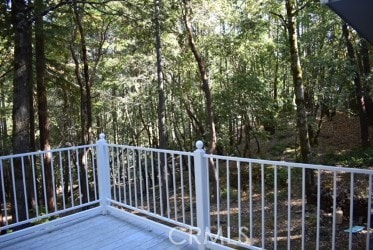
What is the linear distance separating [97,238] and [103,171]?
3.23 ft

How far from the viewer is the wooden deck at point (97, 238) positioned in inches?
130

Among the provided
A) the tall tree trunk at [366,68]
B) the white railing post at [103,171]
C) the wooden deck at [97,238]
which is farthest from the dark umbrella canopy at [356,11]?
the tall tree trunk at [366,68]

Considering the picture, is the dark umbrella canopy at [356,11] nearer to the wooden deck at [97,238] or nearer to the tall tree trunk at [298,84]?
the wooden deck at [97,238]

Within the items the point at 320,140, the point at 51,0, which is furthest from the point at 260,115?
the point at 51,0

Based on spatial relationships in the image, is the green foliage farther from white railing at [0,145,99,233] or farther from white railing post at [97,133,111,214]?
white railing post at [97,133,111,214]

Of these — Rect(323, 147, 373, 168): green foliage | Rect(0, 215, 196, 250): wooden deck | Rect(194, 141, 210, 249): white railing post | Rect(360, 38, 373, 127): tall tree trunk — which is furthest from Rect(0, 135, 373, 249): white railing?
Rect(360, 38, 373, 127): tall tree trunk

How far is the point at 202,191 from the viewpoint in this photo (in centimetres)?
304

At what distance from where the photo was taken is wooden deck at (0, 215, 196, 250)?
331 cm

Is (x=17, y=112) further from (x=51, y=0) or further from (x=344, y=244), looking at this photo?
(x=344, y=244)

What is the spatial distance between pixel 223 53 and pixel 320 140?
16.3 feet

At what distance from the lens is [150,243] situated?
132 inches

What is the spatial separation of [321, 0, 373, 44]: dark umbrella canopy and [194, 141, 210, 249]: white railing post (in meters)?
1.55

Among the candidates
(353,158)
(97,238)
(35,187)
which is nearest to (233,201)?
(353,158)

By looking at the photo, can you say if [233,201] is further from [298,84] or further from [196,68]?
[196,68]
